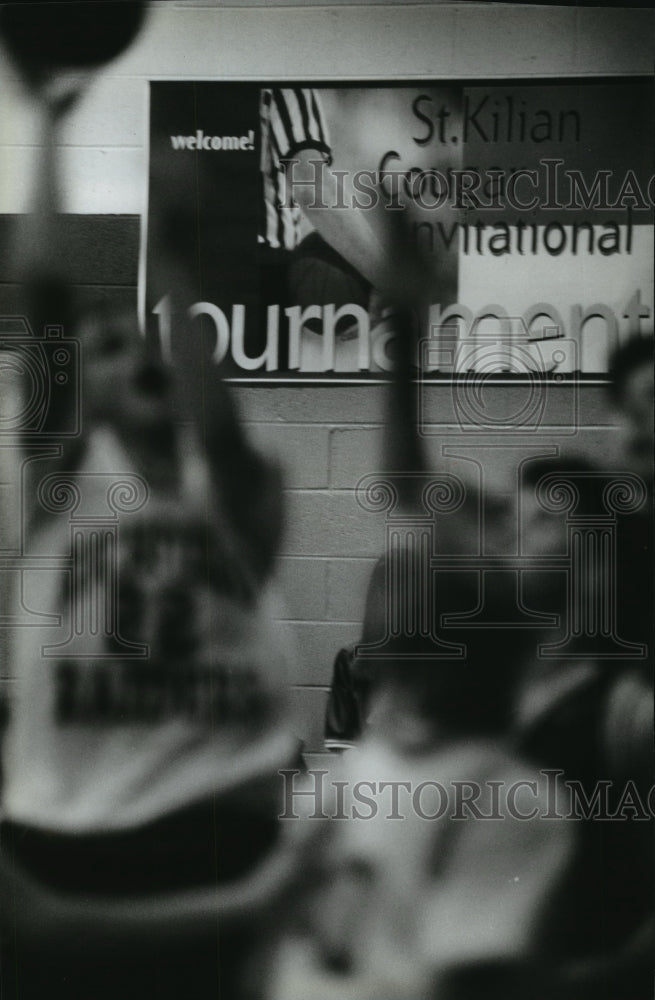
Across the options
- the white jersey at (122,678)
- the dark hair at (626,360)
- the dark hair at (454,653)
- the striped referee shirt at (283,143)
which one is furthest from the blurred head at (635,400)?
the white jersey at (122,678)

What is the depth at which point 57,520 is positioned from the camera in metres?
2.92

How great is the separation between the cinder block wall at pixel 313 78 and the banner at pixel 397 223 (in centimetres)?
6

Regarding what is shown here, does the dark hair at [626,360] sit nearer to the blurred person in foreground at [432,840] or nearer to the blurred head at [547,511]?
the blurred head at [547,511]

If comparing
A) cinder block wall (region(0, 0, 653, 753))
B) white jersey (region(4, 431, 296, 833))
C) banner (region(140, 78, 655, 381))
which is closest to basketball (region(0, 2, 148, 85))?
cinder block wall (region(0, 0, 653, 753))

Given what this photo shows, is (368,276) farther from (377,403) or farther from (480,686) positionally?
(480,686)

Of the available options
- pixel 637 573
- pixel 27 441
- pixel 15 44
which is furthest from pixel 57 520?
pixel 637 573

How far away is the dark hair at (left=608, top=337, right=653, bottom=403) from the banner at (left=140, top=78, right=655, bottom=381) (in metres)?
0.03

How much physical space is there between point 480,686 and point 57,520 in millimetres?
1273

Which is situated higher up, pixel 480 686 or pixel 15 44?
pixel 15 44

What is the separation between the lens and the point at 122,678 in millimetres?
2926

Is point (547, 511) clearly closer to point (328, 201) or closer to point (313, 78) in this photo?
point (328, 201)

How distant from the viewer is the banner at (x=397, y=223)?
112 inches

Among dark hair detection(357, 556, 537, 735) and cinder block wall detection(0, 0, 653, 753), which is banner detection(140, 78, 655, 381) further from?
dark hair detection(357, 556, 537, 735)

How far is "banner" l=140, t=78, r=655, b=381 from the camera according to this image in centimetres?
285
